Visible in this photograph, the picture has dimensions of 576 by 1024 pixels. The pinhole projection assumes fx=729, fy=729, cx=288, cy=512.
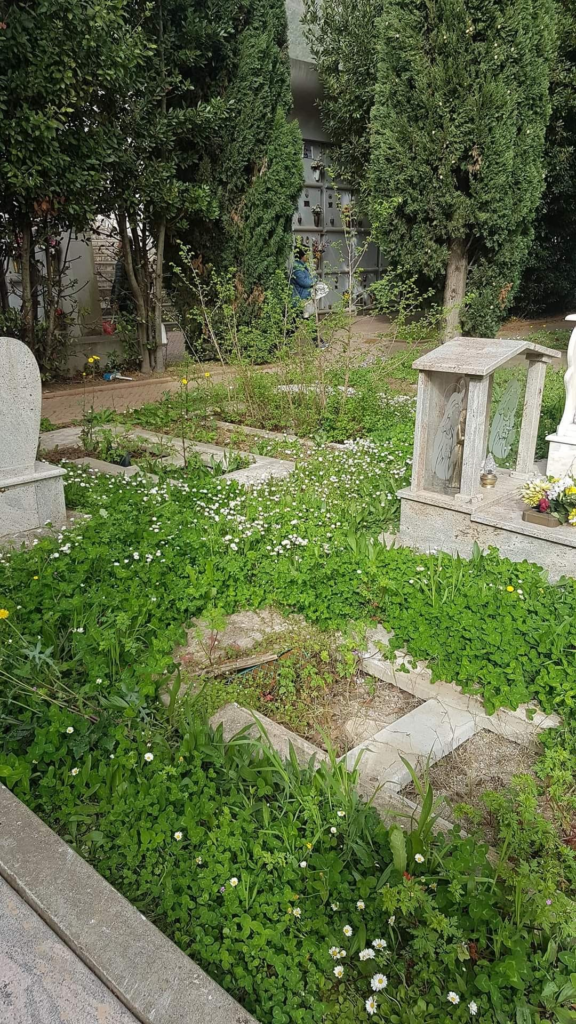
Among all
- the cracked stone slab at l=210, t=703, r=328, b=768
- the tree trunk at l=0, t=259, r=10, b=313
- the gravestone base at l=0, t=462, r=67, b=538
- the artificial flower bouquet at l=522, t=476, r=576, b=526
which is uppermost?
the tree trunk at l=0, t=259, r=10, b=313

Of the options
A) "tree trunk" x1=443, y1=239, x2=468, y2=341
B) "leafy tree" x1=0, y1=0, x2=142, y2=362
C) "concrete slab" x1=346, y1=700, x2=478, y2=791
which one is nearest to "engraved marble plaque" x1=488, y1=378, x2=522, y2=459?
"concrete slab" x1=346, y1=700, x2=478, y2=791

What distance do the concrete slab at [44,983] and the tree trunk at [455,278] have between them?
9.08 meters

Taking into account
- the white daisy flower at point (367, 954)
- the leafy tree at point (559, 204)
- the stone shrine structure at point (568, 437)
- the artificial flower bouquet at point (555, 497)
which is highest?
the leafy tree at point (559, 204)

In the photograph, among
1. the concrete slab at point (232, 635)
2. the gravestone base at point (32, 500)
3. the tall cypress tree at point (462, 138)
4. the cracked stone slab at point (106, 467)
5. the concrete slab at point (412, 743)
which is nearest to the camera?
the concrete slab at point (412, 743)

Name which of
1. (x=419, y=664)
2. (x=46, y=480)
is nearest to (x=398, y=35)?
(x=46, y=480)

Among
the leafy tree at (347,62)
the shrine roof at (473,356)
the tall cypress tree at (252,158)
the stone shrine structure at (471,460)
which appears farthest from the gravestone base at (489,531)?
the leafy tree at (347,62)

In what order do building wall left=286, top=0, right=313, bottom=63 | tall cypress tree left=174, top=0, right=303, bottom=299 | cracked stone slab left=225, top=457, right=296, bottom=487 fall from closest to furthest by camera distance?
cracked stone slab left=225, top=457, right=296, bottom=487
tall cypress tree left=174, top=0, right=303, bottom=299
building wall left=286, top=0, right=313, bottom=63

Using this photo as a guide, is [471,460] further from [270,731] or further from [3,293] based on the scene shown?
[3,293]

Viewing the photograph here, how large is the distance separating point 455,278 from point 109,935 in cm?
975

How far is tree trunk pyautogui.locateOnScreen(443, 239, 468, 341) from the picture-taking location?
988cm

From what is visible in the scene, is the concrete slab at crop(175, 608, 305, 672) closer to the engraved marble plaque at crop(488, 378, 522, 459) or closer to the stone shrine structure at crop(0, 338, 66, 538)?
the stone shrine structure at crop(0, 338, 66, 538)

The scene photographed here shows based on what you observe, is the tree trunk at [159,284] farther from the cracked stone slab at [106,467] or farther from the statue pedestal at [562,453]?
the statue pedestal at [562,453]

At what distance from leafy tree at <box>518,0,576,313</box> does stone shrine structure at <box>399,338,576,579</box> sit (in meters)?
9.17

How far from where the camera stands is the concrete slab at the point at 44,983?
1568 mm
